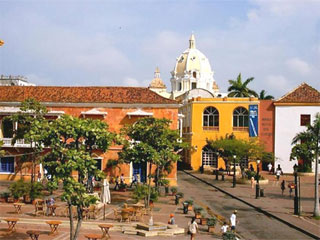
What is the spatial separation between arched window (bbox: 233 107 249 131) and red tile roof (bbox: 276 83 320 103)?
349cm

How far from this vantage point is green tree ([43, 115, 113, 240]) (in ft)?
44.3

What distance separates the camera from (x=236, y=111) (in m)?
46.5

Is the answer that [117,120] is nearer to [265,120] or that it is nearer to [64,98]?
[64,98]

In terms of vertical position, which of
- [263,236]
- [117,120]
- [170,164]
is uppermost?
[117,120]

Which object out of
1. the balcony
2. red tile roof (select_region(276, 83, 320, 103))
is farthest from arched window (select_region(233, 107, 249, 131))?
the balcony

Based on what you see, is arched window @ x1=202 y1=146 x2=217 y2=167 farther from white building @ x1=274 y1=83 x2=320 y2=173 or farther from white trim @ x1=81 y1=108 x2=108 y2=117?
white trim @ x1=81 y1=108 x2=108 y2=117

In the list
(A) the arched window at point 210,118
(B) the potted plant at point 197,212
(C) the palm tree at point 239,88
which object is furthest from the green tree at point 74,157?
(C) the palm tree at point 239,88

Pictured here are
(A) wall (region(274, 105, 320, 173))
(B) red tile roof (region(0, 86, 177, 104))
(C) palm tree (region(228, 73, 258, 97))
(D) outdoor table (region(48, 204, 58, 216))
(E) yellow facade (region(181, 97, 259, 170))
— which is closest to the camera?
(D) outdoor table (region(48, 204, 58, 216))

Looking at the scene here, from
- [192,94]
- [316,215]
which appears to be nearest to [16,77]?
[192,94]

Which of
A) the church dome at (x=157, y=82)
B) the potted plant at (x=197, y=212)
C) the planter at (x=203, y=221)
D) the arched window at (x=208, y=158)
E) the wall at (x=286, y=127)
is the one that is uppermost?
A: the church dome at (x=157, y=82)

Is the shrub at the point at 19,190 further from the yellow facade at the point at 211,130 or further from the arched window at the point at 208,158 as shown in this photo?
the arched window at the point at 208,158

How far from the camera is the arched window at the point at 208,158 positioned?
47500 mm

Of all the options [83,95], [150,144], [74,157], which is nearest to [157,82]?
[83,95]

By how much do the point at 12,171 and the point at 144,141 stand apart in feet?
47.3
